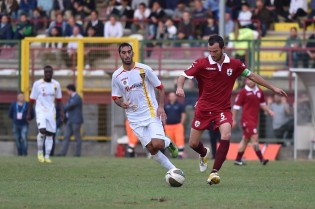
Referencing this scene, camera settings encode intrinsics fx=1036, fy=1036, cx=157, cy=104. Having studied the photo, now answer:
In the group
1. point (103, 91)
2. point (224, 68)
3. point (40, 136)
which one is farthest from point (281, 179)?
point (103, 91)

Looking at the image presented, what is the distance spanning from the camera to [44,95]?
2345 centimetres

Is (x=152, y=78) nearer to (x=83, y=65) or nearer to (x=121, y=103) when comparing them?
(x=121, y=103)

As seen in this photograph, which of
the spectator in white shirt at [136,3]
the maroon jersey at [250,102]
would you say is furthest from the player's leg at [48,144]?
the spectator in white shirt at [136,3]

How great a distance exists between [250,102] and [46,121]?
4.71m

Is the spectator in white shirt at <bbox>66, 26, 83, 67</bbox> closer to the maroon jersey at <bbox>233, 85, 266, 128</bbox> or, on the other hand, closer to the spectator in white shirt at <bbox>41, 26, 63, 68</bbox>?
the spectator in white shirt at <bbox>41, 26, 63, 68</bbox>

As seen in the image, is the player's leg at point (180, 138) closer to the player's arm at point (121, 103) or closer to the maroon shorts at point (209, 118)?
the maroon shorts at point (209, 118)

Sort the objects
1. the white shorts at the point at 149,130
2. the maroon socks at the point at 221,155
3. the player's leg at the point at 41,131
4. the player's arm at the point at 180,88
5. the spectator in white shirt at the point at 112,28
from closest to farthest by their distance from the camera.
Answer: the player's arm at the point at 180,88
the maroon socks at the point at 221,155
the white shorts at the point at 149,130
the player's leg at the point at 41,131
the spectator in white shirt at the point at 112,28

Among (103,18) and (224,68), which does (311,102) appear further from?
(224,68)

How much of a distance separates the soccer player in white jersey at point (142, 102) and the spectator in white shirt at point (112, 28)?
17.2 m

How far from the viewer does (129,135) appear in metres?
30.2

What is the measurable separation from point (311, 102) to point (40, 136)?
342 inches

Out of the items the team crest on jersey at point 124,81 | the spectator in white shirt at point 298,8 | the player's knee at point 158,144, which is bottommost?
the player's knee at point 158,144

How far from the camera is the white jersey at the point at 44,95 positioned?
2341cm

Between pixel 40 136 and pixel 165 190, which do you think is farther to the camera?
pixel 40 136
